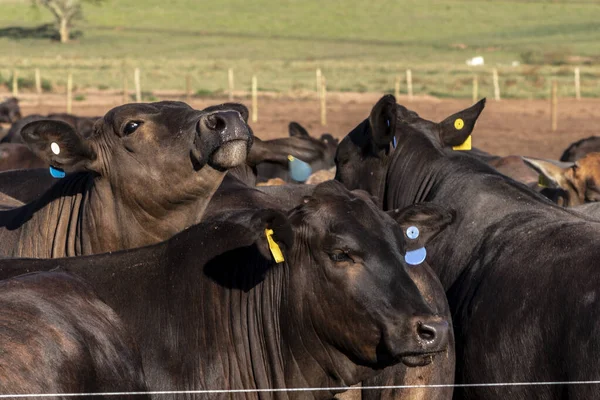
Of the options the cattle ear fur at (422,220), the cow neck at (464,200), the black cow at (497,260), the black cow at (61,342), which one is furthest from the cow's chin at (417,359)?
the cow neck at (464,200)

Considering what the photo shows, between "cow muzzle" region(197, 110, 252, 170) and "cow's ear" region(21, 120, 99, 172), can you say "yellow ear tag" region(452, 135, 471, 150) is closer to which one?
"cow muzzle" region(197, 110, 252, 170)

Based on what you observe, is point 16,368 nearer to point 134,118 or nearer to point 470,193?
point 134,118

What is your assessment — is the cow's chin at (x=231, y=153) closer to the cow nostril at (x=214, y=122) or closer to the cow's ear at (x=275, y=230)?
the cow nostril at (x=214, y=122)

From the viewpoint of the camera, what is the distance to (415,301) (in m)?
4.46

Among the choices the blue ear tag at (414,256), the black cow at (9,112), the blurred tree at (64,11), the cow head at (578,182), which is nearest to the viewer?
the blue ear tag at (414,256)

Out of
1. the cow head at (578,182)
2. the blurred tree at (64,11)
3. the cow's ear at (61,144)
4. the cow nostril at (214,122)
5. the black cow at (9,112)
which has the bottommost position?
the black cow at (9,112)

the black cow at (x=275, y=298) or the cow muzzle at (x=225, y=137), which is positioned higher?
the cow muzzle at (x=225, y=137)

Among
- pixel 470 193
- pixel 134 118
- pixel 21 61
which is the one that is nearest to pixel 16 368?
pixel 134 118

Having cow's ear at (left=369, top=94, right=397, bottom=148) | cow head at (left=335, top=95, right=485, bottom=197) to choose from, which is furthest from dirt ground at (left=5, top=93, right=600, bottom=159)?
cow's ear at (left=369, top=94, right=397, bottom=148)

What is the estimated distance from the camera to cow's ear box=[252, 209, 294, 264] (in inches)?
178

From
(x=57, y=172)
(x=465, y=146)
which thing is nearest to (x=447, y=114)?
(x=465, y=146)

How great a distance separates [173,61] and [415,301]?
69.3 metres

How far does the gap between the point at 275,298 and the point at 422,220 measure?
861 mm

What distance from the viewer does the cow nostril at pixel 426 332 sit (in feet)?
14.3
